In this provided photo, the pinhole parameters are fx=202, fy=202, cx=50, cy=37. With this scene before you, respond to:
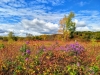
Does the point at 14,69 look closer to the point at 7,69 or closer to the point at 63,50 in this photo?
the point at 7,69

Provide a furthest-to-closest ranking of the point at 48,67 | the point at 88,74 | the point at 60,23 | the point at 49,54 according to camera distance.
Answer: the point at 60,23, the point at 49,54, the point at 48,67, the point at 88,74

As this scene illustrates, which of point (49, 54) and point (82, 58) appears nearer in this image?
point (49, 54)

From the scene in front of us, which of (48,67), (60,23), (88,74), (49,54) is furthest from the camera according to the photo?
(60,23)

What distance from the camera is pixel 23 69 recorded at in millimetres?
6055

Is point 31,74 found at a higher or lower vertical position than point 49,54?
lower

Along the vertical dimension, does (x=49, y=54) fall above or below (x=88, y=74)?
above

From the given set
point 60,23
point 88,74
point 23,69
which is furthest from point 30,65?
point 60,23

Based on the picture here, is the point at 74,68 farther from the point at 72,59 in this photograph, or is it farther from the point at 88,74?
the point at 72,59

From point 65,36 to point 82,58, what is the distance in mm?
30970

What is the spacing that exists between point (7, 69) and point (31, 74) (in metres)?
0.80

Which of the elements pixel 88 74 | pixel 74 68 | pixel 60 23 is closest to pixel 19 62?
pixel 74 68

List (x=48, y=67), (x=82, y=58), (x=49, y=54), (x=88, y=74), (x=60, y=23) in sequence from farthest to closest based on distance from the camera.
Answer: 1. (x=60, y=23)
2. (x=82, y=58)
3. (x=49, y=54)
4. (x=48, y=67)
5. (x=88, y=74)

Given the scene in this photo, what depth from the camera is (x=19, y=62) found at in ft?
21.1

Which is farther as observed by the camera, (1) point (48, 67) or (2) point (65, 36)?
(2) point (65, 36)
